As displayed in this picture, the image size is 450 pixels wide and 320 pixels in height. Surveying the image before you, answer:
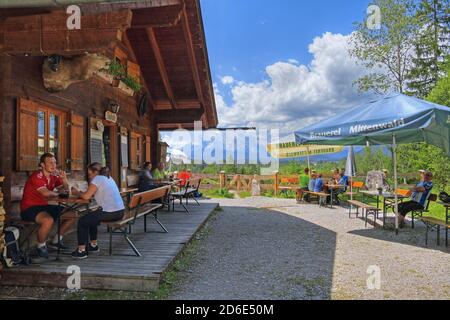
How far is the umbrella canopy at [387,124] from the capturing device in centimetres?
583

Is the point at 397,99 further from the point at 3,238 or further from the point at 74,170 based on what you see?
the point at 3,238

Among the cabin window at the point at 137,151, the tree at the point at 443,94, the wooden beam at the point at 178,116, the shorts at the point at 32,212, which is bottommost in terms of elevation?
the shorts at the point at 32,212

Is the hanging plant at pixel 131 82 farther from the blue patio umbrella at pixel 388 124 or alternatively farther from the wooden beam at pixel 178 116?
the blue patio umbrella at pixel 388 124

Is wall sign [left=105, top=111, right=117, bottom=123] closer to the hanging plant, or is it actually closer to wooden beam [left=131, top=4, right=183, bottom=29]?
the hanging plant

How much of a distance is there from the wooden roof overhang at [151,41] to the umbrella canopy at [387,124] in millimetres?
3367

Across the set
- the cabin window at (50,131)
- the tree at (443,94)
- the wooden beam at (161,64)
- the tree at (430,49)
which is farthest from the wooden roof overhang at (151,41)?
the tree at (430,49)

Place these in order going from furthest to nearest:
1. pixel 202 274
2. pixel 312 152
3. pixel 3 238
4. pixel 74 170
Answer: pixel 312 152, pixel 74 170, pixel 202 274, pixel 3 238

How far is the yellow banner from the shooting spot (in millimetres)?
16642

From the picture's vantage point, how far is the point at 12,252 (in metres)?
4.19

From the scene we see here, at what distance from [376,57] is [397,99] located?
13.2m

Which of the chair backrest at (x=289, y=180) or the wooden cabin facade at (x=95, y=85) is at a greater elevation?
the wooden cabin facade at (x=95, y=85)

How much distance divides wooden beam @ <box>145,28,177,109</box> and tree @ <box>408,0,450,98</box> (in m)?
15.6

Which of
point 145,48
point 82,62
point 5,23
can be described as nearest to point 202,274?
point 82,62

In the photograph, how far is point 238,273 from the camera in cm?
462
